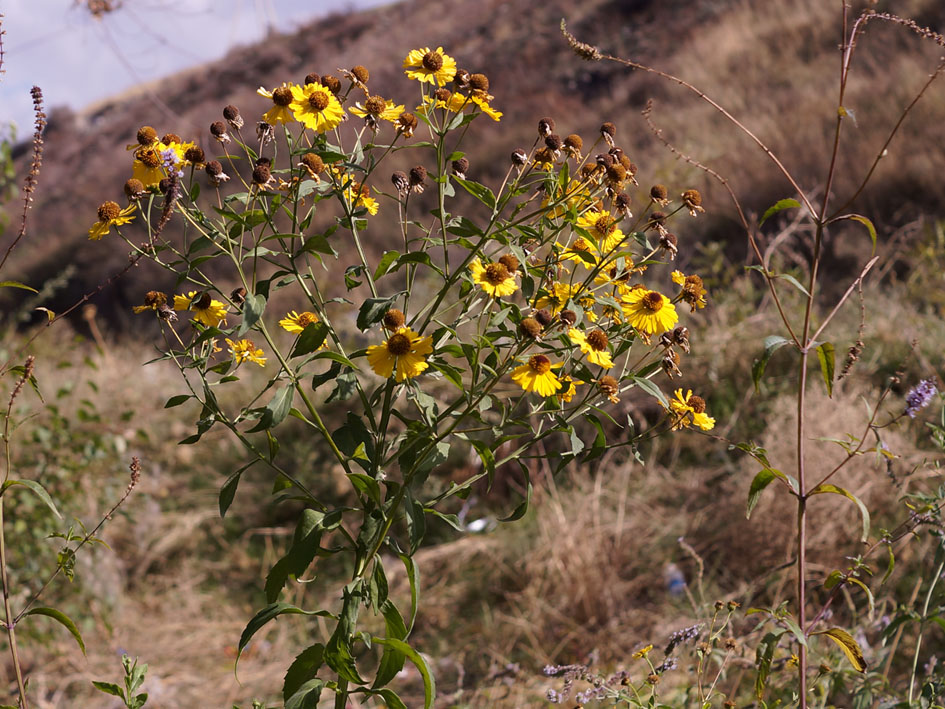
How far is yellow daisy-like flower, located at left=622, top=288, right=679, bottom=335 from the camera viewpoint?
1.17m

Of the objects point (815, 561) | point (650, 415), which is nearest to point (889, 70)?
point (650, 415)

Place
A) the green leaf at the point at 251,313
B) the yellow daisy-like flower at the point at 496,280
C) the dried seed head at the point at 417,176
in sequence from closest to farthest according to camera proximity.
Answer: the green leaf at the point at 251,313 → the yellow daisy-like flower at the point at 496,280 → the dried seed head at the point at 417,176

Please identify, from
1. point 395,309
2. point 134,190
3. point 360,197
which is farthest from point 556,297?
point 134,190

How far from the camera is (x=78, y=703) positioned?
250 centimetres

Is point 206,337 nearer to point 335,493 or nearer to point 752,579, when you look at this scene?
point 752,579

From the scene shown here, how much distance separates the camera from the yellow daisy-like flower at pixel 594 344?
3.73 ft

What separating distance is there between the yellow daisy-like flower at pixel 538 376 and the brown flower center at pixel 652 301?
0.58 ft

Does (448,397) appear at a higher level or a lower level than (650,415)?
higher

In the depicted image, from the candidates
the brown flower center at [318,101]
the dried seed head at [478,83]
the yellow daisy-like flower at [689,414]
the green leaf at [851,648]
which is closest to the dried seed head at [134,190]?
the brown flower center at [318,101]

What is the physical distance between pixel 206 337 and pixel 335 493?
257 centimetres

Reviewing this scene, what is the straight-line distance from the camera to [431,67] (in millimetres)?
1188

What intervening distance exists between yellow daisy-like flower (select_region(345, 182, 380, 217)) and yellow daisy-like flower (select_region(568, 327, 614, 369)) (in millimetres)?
338

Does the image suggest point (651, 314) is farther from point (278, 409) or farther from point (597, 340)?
point (278, 409)

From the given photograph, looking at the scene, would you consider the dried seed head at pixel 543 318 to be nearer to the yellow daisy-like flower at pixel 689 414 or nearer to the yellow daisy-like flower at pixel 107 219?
the yellow daisy-like flower at pixel 689 414
